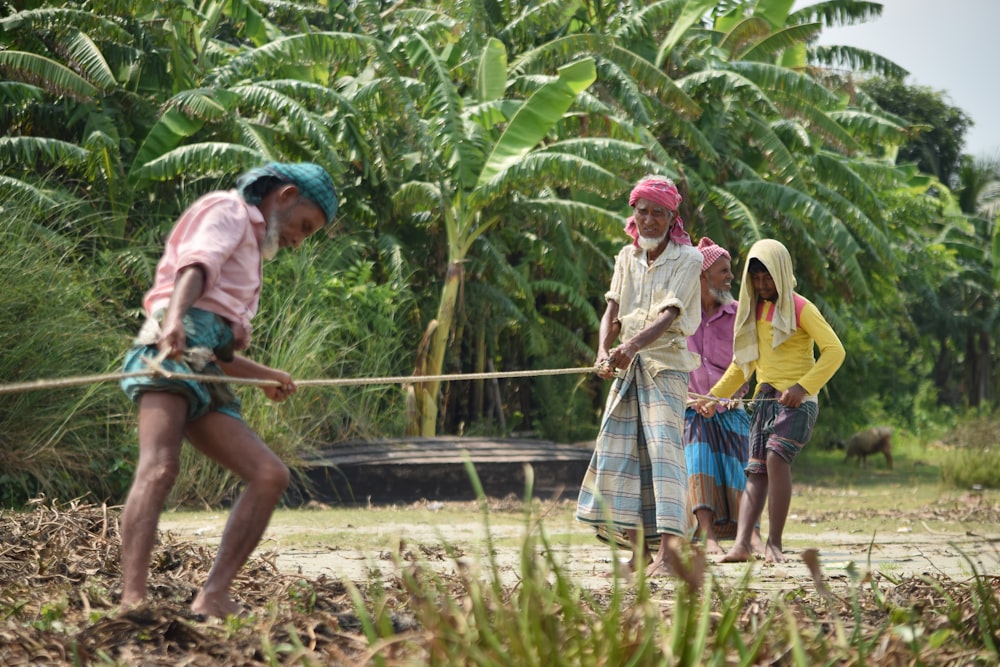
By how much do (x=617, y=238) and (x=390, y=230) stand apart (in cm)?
323

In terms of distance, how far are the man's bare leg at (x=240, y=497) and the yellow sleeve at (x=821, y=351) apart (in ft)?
12.4

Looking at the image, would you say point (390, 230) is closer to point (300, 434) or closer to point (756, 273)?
point (300, 434)

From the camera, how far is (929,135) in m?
43.8

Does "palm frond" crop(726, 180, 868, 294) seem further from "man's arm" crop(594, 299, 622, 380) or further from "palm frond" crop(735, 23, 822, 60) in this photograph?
"man's arm" crop(594, 299, 622, 380)

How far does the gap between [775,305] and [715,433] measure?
1.34 metres

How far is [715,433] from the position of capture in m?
8.27

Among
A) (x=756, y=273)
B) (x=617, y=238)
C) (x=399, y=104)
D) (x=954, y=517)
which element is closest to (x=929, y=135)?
(x=617, y=238)

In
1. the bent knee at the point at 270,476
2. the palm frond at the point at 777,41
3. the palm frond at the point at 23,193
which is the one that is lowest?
the bent knee at the point at 270,476

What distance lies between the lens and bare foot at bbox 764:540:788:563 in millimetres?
7213

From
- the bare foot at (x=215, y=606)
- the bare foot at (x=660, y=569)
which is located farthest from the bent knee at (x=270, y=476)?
the bare foot at (x=660, y=569)


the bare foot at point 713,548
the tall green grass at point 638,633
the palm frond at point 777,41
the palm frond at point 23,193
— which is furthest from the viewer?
the palm frond at point 777,41

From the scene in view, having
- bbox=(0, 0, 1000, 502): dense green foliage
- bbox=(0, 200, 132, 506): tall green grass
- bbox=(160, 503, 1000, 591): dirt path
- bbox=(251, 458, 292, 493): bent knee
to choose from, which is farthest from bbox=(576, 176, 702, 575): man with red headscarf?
bbox=(0, 0, 1000, 502): dense green foliage

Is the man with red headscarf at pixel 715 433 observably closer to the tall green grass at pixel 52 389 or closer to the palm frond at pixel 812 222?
the tall green grass at pixel 52 389

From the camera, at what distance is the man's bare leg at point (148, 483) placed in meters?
3.98
